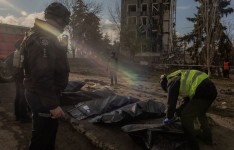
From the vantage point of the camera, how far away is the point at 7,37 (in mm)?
11867

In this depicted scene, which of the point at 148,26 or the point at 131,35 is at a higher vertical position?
the point at 148,26

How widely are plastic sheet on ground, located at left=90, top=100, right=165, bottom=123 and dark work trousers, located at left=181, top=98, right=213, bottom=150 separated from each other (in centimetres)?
107

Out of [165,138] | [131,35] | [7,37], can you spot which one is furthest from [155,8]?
[165,138]

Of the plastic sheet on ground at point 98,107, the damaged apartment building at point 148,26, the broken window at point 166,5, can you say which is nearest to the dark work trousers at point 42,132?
the plastic sheet on ground at point 98,107

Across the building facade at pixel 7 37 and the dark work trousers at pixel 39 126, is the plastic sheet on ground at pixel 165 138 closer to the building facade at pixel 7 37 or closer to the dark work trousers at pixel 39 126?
the dark work trousers at pixel 39 126

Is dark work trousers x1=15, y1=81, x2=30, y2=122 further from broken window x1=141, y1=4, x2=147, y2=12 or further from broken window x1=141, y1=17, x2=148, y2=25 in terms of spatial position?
broken window x1=141, y1=4, x2=147, y2=12

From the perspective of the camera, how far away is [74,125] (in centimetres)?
564

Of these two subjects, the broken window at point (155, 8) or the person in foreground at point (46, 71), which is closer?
the person in foreground at point (46, 71)

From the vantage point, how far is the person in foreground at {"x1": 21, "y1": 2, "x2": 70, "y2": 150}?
2.53m

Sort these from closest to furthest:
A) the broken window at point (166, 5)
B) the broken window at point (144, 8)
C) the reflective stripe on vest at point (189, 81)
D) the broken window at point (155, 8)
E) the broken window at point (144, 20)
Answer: the reflective stripe on vest at point (189, 81) → the broken window at point (166, 5) → the broken window at point (155, 8) → the broken window at point (144, 20) → the broken window at point (144, 8)

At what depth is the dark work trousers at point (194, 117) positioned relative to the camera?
415 cm

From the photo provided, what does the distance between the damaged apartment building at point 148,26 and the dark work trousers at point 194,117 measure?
109 feet

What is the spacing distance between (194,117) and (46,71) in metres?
2.64

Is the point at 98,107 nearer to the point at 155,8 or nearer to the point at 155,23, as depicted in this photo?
the point at 155,8
